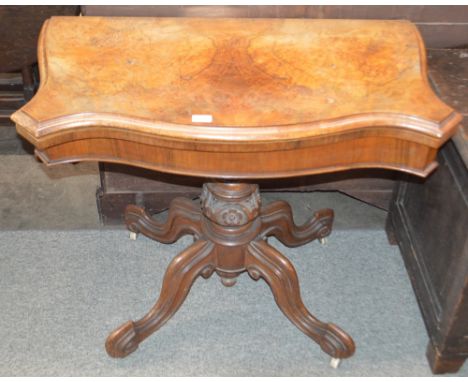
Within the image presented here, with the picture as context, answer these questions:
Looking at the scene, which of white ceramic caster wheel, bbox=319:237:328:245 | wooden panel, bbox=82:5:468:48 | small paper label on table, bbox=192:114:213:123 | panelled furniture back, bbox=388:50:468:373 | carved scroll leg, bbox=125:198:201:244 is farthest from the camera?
white ceramic caster wheel, bbox=319:237:328:245

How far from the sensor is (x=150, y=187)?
195 cm

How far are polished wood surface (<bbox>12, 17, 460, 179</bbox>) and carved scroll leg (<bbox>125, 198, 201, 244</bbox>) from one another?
0.61 metres

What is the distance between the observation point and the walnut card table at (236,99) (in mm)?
1071

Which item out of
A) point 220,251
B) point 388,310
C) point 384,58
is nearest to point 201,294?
point 220,251

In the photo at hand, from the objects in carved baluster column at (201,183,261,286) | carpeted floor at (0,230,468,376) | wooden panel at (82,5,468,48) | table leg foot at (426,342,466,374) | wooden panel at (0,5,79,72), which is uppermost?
wooden panel at (82,5,468,48)

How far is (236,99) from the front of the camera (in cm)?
112

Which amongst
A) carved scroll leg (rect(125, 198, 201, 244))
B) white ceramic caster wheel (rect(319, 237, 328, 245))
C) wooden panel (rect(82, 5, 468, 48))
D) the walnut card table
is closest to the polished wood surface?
the walnut card table

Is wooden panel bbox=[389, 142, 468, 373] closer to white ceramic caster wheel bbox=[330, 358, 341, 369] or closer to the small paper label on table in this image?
white ceramic caster wheel bbox=[330, 358, 341, 369]

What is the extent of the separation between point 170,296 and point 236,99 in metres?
0.69

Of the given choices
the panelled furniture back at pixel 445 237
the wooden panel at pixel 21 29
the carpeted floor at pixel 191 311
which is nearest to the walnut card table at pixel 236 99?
the panelled furniture back at pixel 445 237

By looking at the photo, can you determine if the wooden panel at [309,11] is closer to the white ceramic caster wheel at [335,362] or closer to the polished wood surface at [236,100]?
the polished wood surface at [236,100]

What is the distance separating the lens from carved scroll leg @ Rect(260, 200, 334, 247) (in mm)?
1785

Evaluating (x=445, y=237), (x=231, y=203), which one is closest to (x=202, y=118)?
(x=231, y=203)
